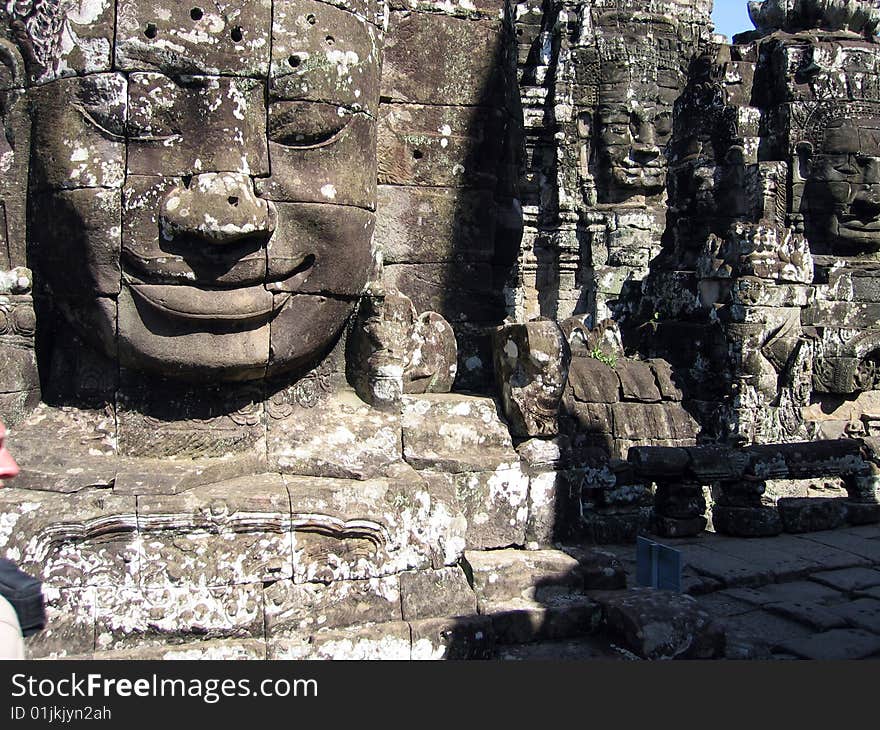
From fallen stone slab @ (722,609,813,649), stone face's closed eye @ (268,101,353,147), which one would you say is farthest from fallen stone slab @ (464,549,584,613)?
stone face's closed eye @ (268,101,353,147)

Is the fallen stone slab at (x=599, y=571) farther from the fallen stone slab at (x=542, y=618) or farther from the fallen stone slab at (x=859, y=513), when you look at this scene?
the fallen stone slab at (x=859, y=513)

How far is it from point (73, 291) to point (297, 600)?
1385mm

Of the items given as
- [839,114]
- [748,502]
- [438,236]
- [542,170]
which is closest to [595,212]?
[542,170]

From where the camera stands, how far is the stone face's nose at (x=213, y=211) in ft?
9.91

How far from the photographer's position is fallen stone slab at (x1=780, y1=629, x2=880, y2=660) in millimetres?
3678

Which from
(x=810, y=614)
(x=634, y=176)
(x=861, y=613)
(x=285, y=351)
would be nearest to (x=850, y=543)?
(x=861, y=613)

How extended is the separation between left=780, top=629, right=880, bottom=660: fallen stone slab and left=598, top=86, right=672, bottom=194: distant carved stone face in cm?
1479

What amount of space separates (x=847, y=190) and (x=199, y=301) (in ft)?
33.2

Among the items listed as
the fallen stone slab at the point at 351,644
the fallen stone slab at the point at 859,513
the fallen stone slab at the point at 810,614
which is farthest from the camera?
the fallen stone slab at the point at 859,513

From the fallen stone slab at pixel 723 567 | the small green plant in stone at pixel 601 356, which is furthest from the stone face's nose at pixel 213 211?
the small green plant in stone at pixel 601 356

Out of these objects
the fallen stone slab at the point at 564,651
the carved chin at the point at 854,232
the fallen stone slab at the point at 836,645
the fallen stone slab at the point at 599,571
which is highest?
the carved chin at the point at 854,232

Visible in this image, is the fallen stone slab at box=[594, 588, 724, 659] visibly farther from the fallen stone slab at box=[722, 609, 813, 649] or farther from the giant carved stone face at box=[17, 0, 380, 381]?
the giant carved stone face at box=[17, 0, 380, 381]

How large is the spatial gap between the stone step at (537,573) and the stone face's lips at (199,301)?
1346 mm

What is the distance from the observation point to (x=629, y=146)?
→ 58.6 ft
